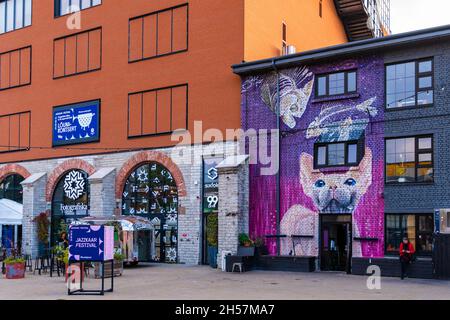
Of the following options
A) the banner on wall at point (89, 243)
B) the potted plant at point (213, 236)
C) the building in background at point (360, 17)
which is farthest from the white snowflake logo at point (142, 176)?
the building in background at point (360, 17)

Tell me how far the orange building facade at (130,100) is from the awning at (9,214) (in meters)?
1.27

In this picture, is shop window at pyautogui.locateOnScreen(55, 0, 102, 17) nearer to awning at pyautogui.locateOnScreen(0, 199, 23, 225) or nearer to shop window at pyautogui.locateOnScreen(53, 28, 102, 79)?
shop window at pyautogui.locateOnScreen(53, 28, 102, 79)

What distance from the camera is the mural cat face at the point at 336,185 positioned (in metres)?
23.1

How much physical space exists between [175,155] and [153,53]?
211 inches

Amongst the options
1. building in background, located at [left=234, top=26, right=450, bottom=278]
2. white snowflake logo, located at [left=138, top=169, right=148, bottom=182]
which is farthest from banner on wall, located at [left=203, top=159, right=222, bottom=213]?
white snowflake logo, located at [left=138, top=169, right=148, bottom=182]

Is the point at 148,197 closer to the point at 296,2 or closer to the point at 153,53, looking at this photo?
the point at 153,53

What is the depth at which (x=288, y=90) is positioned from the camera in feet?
83.5

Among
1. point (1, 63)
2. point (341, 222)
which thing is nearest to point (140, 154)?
point (341, 222)

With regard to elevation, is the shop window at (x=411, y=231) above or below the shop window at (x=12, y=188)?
below

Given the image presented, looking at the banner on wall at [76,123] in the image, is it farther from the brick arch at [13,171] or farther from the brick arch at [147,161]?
the brick arch at [13,171]

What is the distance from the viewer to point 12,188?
36719mm

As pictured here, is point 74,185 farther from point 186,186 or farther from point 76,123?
point 186,186

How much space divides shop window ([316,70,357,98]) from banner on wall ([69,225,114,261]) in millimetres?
11345

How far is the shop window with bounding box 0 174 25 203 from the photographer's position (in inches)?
1430
